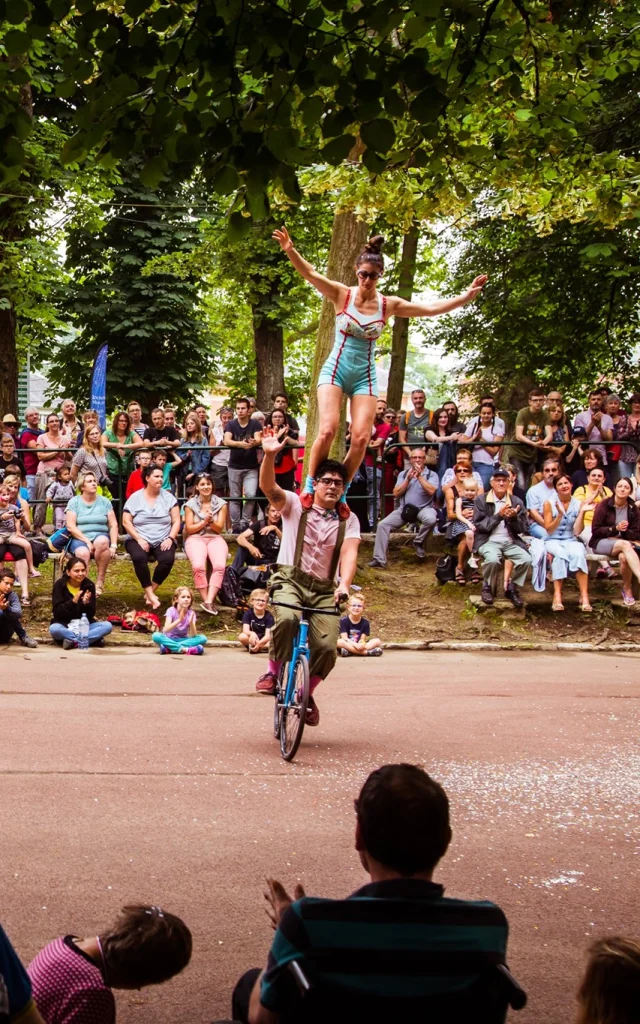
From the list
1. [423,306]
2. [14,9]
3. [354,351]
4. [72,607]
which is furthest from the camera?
[72,607]

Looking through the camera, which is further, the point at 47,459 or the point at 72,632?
the point at 47,459

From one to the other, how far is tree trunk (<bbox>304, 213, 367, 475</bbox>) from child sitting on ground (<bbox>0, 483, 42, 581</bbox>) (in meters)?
3.39

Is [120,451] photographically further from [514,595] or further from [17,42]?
[17,42]

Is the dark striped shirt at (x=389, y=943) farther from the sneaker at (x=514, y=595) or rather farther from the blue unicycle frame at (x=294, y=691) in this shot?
the sneaker at (x=514, y=595)

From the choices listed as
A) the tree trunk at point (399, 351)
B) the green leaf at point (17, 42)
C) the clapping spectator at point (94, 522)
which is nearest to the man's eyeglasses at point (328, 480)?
the green leaf at point (17, 42)

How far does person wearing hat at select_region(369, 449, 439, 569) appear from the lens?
15.6 meters

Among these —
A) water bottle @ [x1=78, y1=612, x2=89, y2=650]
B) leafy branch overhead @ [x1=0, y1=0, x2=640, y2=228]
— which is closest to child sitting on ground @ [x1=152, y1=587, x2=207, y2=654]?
water bottle @ [x1=78, y1=612, x2=89, y2=650]

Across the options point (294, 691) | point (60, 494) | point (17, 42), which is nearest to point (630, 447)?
point (60, 494)

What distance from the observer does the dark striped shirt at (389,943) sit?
2.77 metres

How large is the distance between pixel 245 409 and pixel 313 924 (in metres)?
13.3

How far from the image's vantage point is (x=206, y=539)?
14320 millimetres

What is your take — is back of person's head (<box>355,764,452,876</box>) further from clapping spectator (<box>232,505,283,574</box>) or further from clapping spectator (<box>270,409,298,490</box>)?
clapping spectator (<box>270,409,298,490</box>)

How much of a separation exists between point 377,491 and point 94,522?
410cm

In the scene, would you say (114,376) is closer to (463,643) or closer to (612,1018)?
(463,643)
